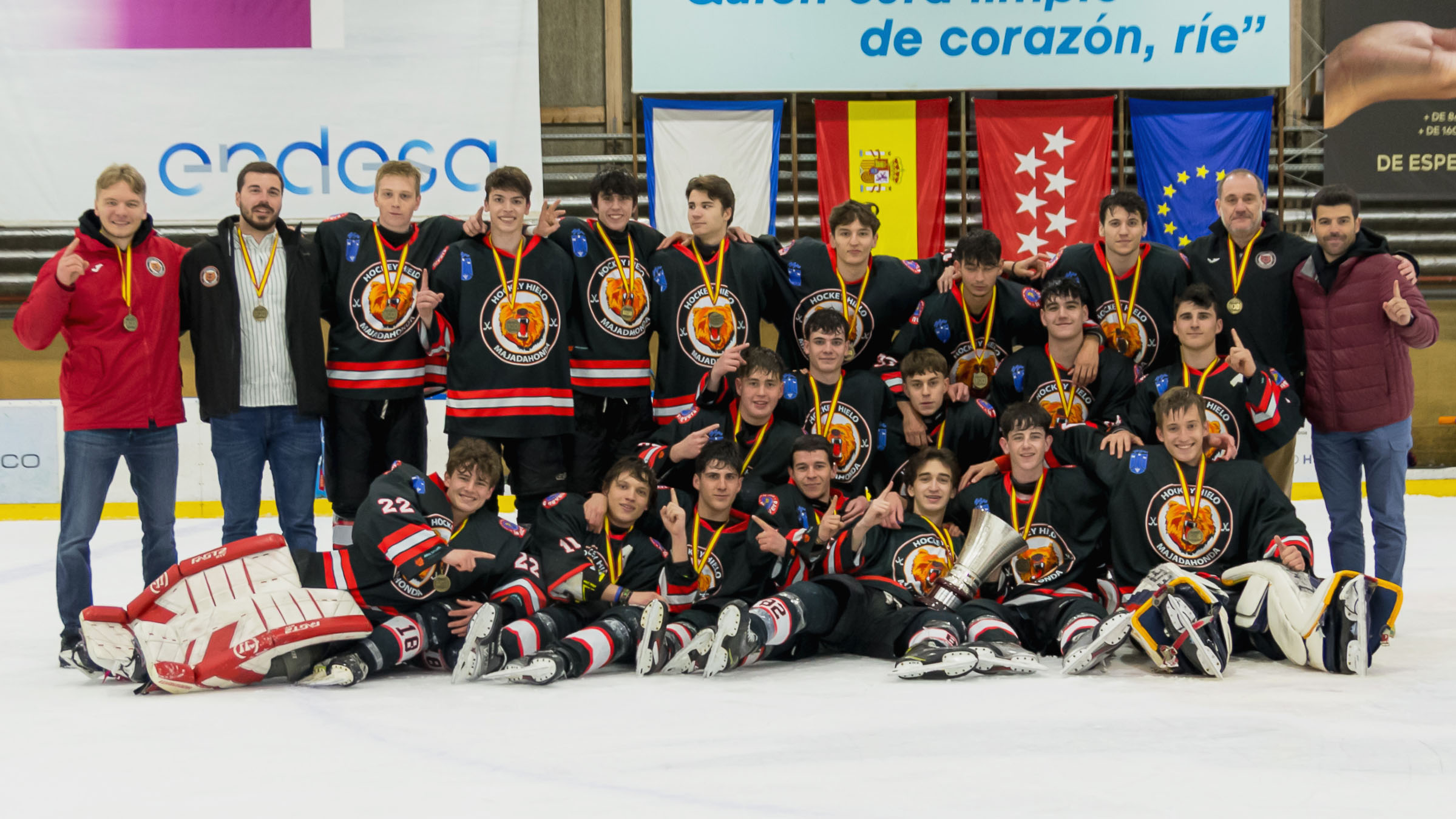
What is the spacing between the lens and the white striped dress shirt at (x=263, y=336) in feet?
13.1

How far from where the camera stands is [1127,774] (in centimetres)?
236

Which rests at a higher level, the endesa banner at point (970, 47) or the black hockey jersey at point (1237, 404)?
the endesa banner at point (970, 47)

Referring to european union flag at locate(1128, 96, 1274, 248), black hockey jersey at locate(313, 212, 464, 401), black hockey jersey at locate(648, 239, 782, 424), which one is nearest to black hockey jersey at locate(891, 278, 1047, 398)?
black hockey jersey at locate(648, 239, 782, 424)

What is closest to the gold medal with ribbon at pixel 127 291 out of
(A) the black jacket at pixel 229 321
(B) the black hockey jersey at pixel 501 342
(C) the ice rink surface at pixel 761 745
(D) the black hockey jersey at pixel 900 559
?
(A) the black jacket at pixel 229 321

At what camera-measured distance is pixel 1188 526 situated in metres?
3.71

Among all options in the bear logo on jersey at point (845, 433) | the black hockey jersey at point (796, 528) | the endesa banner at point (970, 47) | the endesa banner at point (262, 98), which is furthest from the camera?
the endesa banner at point (970, 47)

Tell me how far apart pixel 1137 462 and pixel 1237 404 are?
0.52m

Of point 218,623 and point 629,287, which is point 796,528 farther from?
point 218,623

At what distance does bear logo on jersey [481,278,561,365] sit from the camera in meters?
4.16

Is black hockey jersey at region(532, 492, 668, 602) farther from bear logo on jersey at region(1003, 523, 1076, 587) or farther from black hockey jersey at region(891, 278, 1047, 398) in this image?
black hockey jersey at region(891, 278, 1047, 398)

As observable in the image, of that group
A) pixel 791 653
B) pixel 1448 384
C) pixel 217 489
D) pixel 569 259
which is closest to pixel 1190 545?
pixel 791 653

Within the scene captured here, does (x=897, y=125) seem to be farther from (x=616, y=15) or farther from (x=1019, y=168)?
(x=616, y=15)

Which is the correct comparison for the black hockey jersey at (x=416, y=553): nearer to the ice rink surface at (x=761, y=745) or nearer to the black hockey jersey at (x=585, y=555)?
the black hockey jersey at (x=585, y=555)

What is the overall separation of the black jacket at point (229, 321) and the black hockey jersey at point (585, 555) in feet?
3.47
